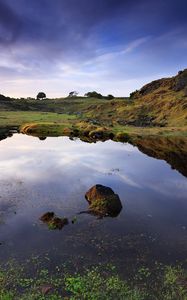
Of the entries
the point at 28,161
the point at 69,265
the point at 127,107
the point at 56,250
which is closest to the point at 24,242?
the point at 56,250

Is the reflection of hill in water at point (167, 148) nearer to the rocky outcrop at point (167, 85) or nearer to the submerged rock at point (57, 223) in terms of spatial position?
the submerged rock at point (57, 223)

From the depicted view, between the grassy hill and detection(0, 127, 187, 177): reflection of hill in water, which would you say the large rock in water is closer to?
detection(0, 127, 187, 177): reflection of hill in water

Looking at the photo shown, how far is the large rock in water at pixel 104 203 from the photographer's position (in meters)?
29.8

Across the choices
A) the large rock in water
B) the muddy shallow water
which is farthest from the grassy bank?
the large rock in water

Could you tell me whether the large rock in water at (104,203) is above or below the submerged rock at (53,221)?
above

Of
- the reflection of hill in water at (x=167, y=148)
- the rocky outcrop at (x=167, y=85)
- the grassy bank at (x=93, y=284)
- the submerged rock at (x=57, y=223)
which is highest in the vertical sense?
the rocky outcrop at (x=167, y=85)

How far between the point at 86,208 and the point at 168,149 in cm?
3474

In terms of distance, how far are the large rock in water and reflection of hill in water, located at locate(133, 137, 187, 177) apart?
58.4ft

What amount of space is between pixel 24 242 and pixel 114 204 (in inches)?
349

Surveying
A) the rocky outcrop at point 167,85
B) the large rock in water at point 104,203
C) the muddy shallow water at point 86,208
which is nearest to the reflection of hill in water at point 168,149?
the muddy shallow water at point 86,208

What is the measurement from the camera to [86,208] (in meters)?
31.2

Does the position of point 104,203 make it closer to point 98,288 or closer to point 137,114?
point 98,288

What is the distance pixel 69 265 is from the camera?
21.2m

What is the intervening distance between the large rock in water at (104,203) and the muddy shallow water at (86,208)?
29.6 inches
